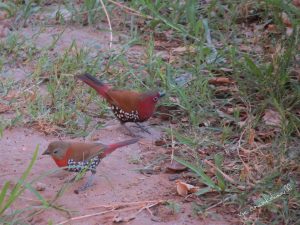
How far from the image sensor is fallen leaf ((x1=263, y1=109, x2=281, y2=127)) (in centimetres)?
517

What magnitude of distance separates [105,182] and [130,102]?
0.89 meters

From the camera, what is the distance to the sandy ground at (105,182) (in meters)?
4.16

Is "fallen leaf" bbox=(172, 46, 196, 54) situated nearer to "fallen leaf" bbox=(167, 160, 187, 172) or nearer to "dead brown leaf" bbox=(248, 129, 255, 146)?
"dead brown leaf" bbox=(248, 129, 255, 146)

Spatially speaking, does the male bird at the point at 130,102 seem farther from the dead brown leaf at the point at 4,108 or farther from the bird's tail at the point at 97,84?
the dead brown leaf at the point at 4,108

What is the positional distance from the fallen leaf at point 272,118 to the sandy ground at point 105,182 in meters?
0.81

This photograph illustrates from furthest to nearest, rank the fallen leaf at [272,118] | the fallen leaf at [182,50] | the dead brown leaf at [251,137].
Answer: the fallen leaf at [182,50]
the fallen leaf at [272,118]
the dead brown leaf at [251,137]

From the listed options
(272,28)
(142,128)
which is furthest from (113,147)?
(272,28)

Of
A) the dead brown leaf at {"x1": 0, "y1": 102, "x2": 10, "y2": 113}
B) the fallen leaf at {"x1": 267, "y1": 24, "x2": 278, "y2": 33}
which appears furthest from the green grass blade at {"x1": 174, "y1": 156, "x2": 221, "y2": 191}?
the fallen leaf at {"x1": 267, "y1": 24, "x2": 278, "y2": 33}

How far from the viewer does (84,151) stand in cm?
452

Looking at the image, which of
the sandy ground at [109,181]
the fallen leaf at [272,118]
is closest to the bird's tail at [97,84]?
the sandy ground at [109,181]

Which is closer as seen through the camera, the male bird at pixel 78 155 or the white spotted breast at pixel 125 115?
the male bird at pixel 78 155

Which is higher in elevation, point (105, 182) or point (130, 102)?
point (130, 102)

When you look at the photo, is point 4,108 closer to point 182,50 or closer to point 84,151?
point 84,151

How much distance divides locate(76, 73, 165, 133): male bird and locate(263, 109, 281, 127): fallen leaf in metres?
0.80
